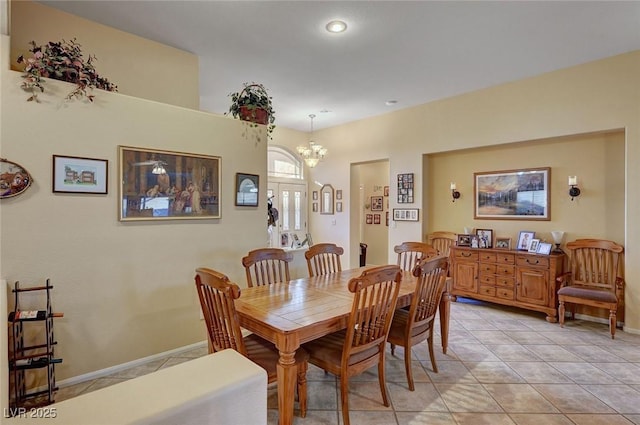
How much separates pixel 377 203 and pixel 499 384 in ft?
19.4

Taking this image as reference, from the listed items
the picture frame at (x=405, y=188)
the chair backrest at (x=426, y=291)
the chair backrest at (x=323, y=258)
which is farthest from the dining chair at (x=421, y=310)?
the picture frame at (x=405, y=188)

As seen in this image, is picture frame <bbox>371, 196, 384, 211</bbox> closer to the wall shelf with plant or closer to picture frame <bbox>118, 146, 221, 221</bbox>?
the wall shelf with plant

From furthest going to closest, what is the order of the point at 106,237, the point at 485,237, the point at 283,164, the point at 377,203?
the point at 377,203
the point at 283,164
the point at 485,237
the point at 106,237

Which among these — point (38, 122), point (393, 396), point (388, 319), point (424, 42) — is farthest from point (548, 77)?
point (38, 122)

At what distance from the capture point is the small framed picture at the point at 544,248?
428cm

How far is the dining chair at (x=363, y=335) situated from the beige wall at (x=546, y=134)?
346 centimetres

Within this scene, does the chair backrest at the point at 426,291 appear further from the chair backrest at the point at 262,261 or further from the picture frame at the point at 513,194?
the picture frame at the point at 513,194

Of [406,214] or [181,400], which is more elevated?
[406,214]

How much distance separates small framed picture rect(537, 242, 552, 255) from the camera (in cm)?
428

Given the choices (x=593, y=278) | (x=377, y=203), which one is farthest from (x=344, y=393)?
(x=377, y=203)

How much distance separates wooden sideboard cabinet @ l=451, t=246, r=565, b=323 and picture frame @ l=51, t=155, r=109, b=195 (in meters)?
4.62

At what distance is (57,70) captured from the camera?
101 inches

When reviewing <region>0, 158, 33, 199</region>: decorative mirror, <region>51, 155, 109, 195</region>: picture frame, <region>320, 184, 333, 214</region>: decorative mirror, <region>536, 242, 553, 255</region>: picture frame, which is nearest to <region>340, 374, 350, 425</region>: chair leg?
<region>51, 155, 109, 195</region>: picture frame

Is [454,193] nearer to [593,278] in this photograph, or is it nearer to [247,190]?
[593,278]
